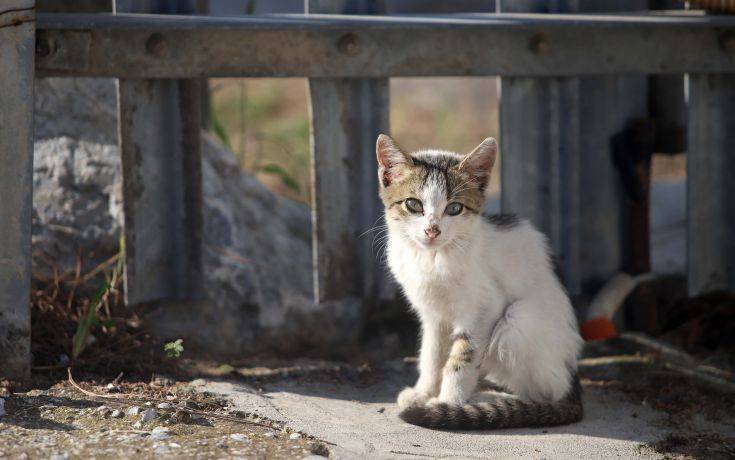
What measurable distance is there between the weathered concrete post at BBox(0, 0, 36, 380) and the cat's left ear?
1.99 metres

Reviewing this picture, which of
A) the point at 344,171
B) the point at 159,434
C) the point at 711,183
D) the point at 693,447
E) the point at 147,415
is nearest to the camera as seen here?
the point at 159,434

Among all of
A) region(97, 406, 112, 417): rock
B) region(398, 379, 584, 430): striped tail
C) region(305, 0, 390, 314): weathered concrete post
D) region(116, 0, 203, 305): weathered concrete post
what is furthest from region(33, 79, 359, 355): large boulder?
region(398, 379, 584, 430): striped tail

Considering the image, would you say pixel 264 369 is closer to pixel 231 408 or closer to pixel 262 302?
pixel 262 302

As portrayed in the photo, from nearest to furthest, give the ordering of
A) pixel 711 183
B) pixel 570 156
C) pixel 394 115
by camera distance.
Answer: pixel 570 156 → pixel 711 183 → pixel 394 115

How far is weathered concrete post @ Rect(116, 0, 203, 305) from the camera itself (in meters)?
4.45

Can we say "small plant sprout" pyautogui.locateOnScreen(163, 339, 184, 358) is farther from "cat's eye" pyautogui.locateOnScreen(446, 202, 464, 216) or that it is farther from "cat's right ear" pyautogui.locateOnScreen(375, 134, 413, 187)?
"cat's eye" pyautogui.locateOnScreen(446, 202, 464, 216)

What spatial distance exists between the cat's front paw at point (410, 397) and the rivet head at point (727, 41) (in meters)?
2.56

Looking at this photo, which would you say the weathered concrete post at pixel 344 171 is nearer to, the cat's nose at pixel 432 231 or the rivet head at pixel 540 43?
the rivet head at pixel 540 43

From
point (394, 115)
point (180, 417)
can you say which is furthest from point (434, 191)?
point (394, 115)

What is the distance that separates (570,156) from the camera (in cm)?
497

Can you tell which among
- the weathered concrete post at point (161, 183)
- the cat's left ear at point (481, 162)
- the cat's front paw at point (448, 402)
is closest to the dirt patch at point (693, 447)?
the cat's front paw at point (448, 402)

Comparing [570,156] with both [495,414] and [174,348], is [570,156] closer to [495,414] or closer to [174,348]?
[495,414]

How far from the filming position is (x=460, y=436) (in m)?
3.80

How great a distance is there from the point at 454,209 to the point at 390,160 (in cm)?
38
